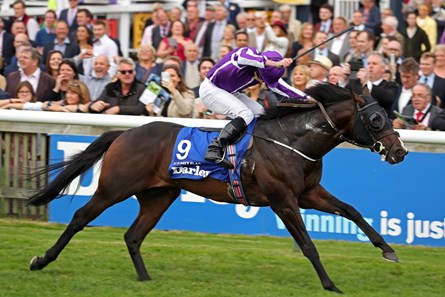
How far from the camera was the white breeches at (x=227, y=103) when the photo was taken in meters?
8.36

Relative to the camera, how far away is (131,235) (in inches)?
335

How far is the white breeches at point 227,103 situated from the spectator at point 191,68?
470 centimetres

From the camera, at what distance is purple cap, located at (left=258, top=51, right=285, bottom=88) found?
8039 millimetres

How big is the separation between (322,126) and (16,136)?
3874 mm

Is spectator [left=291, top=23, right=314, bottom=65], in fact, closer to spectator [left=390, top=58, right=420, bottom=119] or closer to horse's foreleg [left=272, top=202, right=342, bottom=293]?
spectator [left=390, top=58, right=420, bottom=119]

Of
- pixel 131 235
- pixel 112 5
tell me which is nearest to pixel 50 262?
pixel 131 235

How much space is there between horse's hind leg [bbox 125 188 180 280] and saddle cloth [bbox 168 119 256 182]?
28 centimetres

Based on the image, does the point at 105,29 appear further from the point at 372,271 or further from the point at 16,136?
the point at 372,271

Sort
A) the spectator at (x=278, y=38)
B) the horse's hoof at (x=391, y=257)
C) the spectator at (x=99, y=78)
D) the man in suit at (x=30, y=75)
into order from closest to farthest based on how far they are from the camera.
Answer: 1. the horse's hoof at (x=391, y=257)
2. the spectator at (x=99, y=78)
3. the man in suit at (x=30, y=75)
4. the spectator at (x=278, y=38)

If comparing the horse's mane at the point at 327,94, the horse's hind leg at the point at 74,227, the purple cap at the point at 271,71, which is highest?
the purple cap at the point at 271,71

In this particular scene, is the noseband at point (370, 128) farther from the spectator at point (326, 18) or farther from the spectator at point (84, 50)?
the spectator at point (326, 18)

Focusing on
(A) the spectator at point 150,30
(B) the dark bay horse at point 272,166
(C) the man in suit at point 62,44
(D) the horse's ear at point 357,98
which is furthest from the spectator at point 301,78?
(A) the spectator at point 150,30

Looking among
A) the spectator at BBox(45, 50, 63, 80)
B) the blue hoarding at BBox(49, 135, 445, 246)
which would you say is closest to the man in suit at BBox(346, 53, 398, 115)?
the blue hoarding at BBox(49, 135, 445, 246)

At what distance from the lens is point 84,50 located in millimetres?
14016
